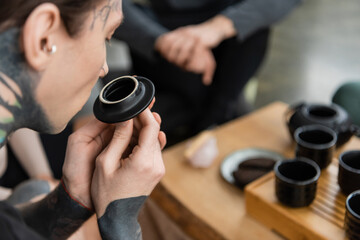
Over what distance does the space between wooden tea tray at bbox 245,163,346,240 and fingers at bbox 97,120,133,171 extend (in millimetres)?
338

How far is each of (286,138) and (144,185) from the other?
67cm

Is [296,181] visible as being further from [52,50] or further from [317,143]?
[52,50]

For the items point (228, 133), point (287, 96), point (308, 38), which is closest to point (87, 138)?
point (228, 133)

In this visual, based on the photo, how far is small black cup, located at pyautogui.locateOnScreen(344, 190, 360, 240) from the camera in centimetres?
60

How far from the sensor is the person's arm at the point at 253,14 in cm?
132

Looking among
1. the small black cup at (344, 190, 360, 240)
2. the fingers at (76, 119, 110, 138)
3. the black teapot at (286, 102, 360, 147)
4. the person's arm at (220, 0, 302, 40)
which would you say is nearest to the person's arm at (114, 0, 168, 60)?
the person's arm at (220, 0, 302, 40)

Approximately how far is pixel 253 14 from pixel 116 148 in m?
0.96

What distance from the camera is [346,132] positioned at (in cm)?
94

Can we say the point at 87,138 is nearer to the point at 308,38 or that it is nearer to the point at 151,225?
the point at 151,225

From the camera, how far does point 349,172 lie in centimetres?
71

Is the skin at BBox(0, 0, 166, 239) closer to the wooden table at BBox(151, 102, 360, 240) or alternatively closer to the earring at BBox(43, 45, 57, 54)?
the earring at BBox(43, 45, 57, 54)

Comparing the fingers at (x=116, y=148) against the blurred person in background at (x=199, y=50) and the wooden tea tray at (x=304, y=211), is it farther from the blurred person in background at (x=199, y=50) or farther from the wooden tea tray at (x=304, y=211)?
the blurred person in background at (x=199, y=50)

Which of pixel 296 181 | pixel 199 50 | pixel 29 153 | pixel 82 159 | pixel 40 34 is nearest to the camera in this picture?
pixel 40 34

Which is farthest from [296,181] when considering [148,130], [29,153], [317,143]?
[29,153]
